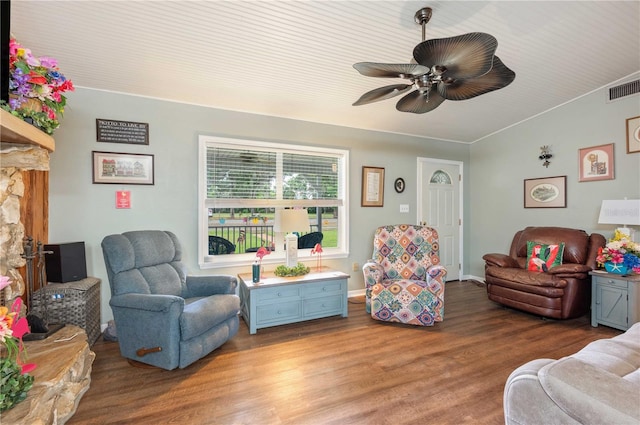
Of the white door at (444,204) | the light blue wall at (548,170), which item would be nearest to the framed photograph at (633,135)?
the light blue wall at (548,170)

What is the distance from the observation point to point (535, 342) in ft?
9.00

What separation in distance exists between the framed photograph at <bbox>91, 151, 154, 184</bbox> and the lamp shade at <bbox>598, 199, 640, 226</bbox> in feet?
16.7

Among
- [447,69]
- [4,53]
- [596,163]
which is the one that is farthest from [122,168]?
[596,163]

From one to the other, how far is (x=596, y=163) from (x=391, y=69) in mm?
3586

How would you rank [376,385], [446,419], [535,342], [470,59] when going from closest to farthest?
[470,59], [446,419], [376,385], [535,342]

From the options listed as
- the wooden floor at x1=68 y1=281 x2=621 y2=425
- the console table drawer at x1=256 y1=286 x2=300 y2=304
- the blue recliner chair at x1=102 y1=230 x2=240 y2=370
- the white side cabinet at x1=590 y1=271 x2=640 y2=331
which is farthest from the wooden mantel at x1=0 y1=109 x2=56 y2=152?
the white side cabinet at x1=590 y1=271 x2=640 y2=331

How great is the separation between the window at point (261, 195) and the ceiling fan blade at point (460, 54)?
6.56 feet

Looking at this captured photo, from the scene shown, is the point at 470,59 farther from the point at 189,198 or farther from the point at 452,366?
the point at 189,198

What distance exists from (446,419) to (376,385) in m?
0.48

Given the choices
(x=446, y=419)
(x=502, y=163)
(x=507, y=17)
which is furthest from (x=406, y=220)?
(x=446, y=419)

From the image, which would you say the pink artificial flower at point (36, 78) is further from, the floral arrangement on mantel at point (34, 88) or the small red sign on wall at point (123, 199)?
the small red sign on wall at point (123, 199)

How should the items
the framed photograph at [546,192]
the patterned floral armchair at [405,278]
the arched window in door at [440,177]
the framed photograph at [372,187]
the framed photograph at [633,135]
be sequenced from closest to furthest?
the patterned floral armchair at [405,278] → the framed photograph at [633,135] → the framed photograph at [546,192] → the framed photograph at [372,187] → the arched window in door at [440,177]

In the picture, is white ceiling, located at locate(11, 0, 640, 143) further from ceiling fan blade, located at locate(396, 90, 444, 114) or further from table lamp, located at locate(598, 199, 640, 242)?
table lamp, located at locate(598, 199, 640, 242)

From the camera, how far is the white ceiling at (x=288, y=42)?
6.89 feet
